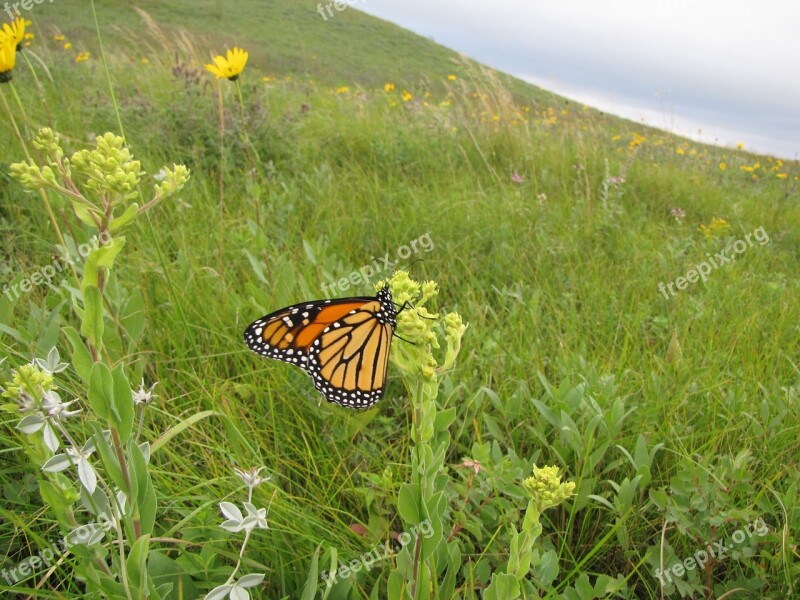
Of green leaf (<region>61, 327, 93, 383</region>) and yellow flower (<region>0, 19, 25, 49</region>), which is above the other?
yellow flower (<region>0, 19, 25, 49</region>)

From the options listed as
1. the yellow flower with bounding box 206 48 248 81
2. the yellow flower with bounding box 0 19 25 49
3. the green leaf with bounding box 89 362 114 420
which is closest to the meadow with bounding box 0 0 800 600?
the green leaf with bounding box 89 362 114 420

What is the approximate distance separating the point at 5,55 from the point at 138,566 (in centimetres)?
189

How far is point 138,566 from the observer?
86cm

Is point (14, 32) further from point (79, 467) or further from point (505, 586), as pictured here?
point (505, 586)

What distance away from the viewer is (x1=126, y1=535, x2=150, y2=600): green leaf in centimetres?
84

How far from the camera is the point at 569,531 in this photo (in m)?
1.54

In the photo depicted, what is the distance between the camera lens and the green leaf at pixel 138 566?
0.84m

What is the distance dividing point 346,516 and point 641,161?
573 centimetres

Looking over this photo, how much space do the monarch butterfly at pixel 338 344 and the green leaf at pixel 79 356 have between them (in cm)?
75

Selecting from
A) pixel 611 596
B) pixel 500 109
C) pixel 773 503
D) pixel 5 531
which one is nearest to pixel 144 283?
pixel 5 531
